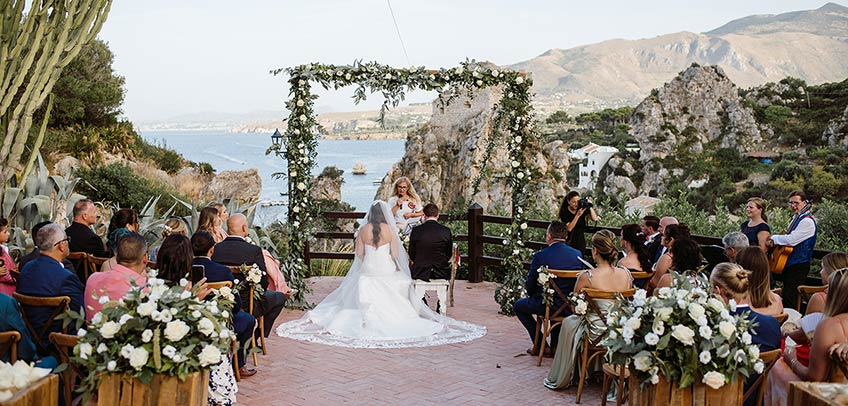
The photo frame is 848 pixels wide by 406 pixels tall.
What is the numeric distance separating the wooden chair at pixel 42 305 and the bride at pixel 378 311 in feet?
10.9

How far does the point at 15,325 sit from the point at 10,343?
34 centimetres

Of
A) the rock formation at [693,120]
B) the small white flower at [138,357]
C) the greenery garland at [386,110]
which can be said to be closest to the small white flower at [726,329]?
the small white flower at [138,357]

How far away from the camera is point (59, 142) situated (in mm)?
19672

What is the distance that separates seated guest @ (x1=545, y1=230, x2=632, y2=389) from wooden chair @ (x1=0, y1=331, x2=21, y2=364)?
395cm

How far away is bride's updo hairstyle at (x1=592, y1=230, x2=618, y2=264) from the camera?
21.0 feet

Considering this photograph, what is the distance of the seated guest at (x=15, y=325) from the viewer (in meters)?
5.09

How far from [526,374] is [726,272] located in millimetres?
2600

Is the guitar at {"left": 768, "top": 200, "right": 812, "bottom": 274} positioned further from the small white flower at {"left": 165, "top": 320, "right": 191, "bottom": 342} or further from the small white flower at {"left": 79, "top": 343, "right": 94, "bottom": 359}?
the small white flower at {"left": 79, "top": 343, "right": 94, "bottom": 359}

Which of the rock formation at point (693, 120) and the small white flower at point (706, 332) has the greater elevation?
the rock formation at point (693, 120)

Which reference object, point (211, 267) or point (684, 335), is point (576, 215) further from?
point (684, 335)

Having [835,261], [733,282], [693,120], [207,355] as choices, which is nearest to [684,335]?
[733,282]

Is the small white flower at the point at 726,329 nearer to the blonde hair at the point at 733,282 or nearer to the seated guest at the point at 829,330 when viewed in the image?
the seated guest at the point at 829,330

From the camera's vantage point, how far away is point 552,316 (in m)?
7.29

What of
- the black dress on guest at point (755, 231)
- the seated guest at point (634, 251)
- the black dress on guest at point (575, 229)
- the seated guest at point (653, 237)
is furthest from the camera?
the black dress on guest at point (575, 229)
